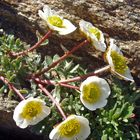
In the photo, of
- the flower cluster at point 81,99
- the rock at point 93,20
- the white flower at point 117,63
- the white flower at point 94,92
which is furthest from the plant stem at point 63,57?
the rock at point 93,20

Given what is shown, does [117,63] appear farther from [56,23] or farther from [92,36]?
[56,23]

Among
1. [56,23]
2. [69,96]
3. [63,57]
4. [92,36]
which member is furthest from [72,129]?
[56,23]

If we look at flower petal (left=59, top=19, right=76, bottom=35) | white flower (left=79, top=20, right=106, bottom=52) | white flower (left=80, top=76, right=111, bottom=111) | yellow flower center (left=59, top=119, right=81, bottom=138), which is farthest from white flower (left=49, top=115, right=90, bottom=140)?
flower petal (left=59, top=19, right=76, bottom=35)

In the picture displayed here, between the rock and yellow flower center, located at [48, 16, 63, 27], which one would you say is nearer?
yellow flower center, located at [48, 16, 63, 27]

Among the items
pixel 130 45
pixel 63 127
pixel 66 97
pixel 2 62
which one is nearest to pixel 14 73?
pixel 2 62

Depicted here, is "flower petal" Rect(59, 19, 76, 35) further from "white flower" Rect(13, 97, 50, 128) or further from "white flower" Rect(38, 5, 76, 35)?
"white flower" Rect(13, 97, 50, 128)
